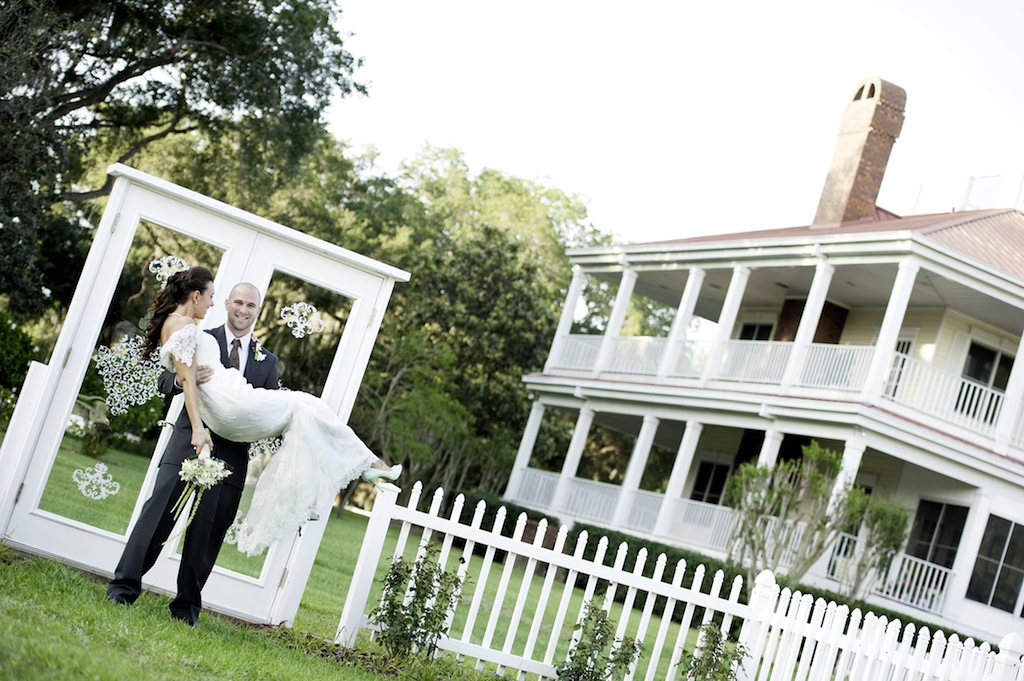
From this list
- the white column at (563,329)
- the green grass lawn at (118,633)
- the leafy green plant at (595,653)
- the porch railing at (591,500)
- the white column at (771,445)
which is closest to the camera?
the green grass lawn at (118,633)

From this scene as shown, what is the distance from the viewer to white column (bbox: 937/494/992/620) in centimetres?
1886

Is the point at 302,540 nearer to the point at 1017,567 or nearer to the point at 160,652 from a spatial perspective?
the point at 160,652

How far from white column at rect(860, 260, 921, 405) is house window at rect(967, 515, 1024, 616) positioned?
10.3 ft

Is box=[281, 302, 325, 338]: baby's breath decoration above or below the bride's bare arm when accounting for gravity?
above

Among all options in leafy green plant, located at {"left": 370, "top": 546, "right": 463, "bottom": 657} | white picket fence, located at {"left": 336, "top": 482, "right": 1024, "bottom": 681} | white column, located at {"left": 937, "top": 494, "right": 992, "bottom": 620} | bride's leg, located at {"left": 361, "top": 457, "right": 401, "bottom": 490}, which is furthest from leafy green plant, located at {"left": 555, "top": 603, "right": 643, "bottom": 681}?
white column, located at {"left": 937, "top": 494, "right": 992, "bottom": 620}

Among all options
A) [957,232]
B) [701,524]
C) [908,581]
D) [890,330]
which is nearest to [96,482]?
[890,330]

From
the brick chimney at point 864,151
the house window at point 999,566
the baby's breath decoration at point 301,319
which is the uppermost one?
the brick chimney at point 864,151

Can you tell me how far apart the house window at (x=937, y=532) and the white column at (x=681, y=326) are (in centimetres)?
526

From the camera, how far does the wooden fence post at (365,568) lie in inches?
288

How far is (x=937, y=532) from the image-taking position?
Answer: 2030 centimetres

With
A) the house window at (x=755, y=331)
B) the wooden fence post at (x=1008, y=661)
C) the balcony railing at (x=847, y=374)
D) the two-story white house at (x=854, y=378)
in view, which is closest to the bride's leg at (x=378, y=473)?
the wooden fence post at (x=1008, y=661)

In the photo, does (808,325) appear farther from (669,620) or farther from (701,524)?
(669,620)

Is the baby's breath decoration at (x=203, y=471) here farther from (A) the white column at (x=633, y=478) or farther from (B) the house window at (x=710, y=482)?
(B) the house window at (x=710, y=482)

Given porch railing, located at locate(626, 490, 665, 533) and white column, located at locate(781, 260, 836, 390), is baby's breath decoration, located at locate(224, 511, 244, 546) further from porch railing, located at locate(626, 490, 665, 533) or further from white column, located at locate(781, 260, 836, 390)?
porch railing, located at locate(626, 490, 665, 533)
